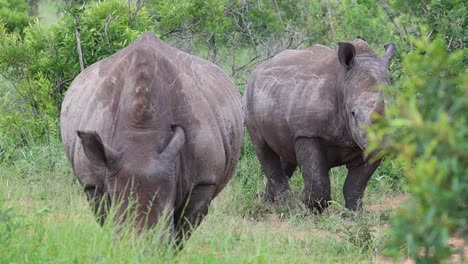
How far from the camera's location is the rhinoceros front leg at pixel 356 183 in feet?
35.4

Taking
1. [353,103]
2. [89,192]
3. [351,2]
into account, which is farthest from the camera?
[351,2]

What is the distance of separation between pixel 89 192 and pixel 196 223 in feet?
2.57

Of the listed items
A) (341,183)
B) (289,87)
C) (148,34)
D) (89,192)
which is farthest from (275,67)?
(89,192)

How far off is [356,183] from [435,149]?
6.87 metres

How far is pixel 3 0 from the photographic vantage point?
17234mm

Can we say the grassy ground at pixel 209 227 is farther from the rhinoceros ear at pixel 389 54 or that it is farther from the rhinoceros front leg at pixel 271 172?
the rhinoceros ear at pixel 389 54

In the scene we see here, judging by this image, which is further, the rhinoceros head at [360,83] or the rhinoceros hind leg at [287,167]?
the rhinoceros hind leg at [287,167]

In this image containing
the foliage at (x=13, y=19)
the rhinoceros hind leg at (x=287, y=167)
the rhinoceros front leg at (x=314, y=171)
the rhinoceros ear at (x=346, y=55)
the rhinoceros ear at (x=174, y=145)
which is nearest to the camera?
the rhinoceros ear at (x=174, y=145)

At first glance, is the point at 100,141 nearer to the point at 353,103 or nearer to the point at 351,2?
the point at 353,103

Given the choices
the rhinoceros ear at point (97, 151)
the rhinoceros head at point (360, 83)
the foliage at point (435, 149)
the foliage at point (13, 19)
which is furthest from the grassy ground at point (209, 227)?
the foliage at point (13, 19)

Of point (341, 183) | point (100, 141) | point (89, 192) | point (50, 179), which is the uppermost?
point (100, 141)

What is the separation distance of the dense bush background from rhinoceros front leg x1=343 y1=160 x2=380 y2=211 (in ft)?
1.08

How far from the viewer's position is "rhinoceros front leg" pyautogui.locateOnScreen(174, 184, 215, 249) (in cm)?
741

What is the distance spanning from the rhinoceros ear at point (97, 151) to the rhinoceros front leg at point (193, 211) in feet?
2.63
